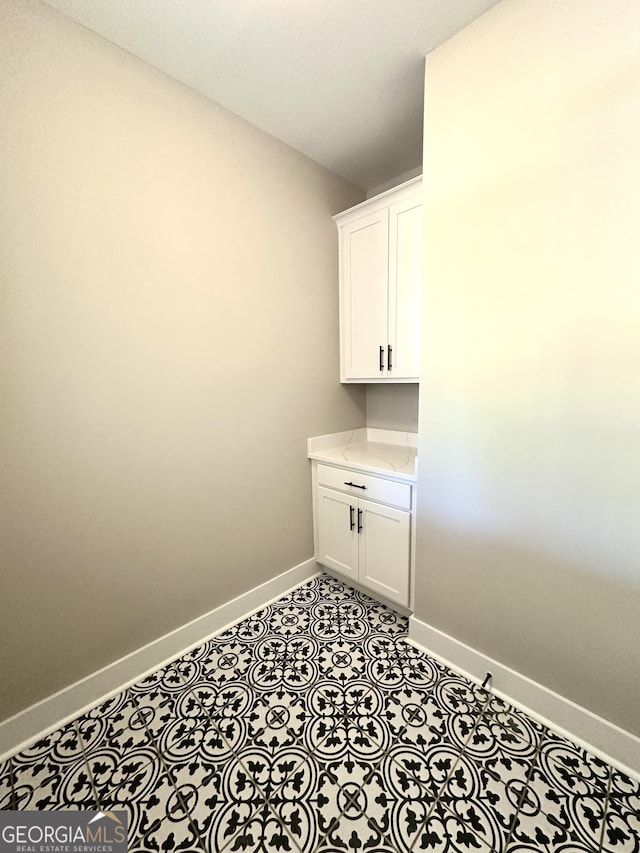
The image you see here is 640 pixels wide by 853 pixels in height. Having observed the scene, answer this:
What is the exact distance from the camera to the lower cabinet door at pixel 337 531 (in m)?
2.15

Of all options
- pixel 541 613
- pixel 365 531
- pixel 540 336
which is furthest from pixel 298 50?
pixel 541 613

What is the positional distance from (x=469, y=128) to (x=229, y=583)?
8.09ft

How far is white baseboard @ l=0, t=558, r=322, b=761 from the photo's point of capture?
1.31 meters

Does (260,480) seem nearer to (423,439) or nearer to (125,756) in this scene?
(423,439)

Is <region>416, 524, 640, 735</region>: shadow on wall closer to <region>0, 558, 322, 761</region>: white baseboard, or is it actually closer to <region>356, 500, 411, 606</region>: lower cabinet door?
<region>356, 500, 411, 606</region>: lower cabinet door

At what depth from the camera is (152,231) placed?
1.53m

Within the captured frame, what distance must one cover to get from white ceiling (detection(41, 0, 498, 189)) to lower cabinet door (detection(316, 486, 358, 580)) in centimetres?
211

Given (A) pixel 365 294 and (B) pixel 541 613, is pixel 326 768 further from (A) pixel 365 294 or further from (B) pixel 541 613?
(A) pixel 365 294

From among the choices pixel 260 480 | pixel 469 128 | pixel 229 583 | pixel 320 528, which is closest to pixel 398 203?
pixel 469 128

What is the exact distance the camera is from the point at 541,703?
4.53 feet

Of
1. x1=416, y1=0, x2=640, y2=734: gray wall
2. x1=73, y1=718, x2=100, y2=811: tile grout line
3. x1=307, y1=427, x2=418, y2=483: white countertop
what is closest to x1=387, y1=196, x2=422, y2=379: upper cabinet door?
x1=416, y1=0, x2=640, y2=734: gray wall

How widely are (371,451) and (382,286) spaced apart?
42.6 inches

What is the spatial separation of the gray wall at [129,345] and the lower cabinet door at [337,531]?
33 cm

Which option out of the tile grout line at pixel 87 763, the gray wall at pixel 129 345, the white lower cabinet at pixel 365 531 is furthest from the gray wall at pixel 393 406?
the tile grout line at pixel 87 763
